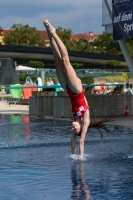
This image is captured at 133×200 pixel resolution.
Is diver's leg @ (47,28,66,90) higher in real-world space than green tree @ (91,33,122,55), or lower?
lower

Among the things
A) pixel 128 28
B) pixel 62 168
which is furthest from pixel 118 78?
pixel 62 168

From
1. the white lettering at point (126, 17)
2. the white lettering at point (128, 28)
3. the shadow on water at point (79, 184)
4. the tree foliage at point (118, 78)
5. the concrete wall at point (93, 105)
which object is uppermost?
the white lettering at point (126, 17)

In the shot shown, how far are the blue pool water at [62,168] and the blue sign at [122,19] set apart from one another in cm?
674

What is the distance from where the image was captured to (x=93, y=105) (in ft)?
62.9

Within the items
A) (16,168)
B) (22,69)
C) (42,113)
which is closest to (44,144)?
(16,168)

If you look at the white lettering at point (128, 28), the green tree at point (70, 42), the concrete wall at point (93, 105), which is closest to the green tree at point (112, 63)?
the green tree at point (70, 42)

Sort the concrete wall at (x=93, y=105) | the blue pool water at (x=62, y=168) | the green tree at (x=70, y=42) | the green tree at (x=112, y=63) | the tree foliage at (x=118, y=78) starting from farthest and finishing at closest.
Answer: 1. the green tree at (x=70, y=42)
2. the green tree at (x=112, y=63)
3. the tree foliage at (x=118, y=78)
4. the concrete wall at (x=93, y=105)
5. the blue pool water at (x=62, y=168)

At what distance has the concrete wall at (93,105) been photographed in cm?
1872

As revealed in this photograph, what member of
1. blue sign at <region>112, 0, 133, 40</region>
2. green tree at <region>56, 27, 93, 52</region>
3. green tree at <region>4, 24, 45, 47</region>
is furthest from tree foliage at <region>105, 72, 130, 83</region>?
green tree at <region>4, 24, 45, 47</region>

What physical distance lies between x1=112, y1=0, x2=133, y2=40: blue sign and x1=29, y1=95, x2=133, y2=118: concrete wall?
85.0 inches

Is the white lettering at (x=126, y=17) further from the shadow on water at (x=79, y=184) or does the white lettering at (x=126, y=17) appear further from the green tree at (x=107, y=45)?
the green tree at (x=107, y=45)

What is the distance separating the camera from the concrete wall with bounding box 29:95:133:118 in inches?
737

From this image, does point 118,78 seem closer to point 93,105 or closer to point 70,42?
point 93,105

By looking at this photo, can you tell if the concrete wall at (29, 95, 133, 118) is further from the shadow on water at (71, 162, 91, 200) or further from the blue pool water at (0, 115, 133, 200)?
the shadow on water at (71, 162, 91, 200)
